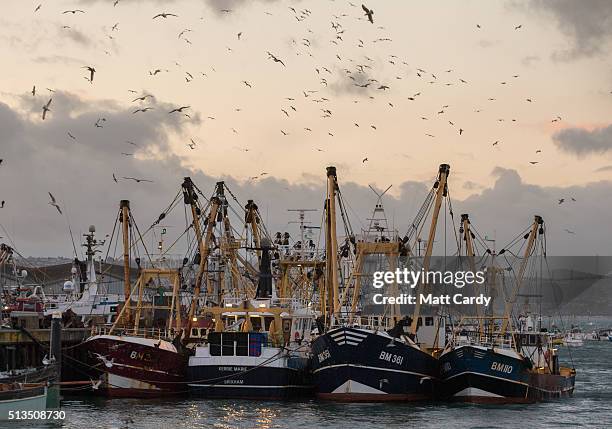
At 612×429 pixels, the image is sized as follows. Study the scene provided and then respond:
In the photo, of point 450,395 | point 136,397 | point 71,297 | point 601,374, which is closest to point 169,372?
point 136,397

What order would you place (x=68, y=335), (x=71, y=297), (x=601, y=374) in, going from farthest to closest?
1. (x=601, y=374)
2. (x=71, y=297)
3. (x=68, y=335)

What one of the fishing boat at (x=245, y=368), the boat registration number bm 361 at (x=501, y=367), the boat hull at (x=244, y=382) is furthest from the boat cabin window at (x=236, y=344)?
the boat registration number bm 361 at (x=501, y=367)

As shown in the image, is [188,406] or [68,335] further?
[68,335]

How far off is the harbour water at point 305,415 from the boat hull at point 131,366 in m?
1.50

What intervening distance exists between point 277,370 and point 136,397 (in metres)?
8.95

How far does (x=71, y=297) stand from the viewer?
9744 cm

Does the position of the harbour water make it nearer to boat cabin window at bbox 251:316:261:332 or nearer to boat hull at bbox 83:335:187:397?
boat hull at bbox 83:335:187:397

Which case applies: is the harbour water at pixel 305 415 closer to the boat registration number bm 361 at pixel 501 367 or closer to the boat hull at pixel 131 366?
the boat hull at pixel 131 366

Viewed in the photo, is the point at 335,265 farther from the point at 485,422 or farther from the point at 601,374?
the point at 601,374

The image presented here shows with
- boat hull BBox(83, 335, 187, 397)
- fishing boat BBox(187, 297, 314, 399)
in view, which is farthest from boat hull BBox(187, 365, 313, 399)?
boat hull BBox(83, 335, 187, 397)

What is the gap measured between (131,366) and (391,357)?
638 inches

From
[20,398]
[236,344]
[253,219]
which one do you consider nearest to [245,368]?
[236,344]

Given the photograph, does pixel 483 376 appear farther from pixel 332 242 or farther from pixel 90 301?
pixel 90 301

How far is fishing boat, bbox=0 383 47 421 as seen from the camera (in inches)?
2082
